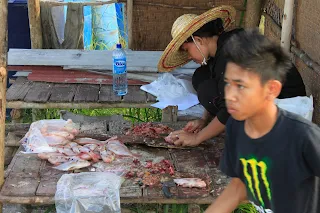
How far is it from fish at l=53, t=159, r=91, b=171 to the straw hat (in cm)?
120

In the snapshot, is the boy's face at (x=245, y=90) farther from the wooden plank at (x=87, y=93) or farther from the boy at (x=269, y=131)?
the wooden plank at (x=87, y=93)

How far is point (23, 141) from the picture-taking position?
427 centimetres

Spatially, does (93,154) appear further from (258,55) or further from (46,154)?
(258,55)

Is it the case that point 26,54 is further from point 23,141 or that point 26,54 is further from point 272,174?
point 272,174

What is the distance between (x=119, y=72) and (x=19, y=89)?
40.8 inches

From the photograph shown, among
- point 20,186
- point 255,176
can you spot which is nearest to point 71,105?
point 20,186

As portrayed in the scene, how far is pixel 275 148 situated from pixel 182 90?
3.24 metres

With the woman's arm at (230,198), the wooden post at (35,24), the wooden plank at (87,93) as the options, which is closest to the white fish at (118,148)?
the wooden plank at (87,93)

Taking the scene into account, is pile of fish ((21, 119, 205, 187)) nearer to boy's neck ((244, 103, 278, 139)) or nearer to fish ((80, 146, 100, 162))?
fish ((80, 146, 100, 162))

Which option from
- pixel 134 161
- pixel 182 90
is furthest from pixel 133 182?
pixel 182 90

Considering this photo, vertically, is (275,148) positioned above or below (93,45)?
above

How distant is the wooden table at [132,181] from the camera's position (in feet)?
11.3

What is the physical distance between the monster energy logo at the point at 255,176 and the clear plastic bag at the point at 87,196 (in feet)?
4.16

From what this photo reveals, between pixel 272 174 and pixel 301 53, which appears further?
pixel 301 53
